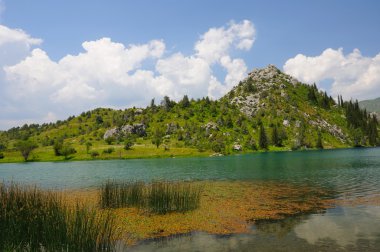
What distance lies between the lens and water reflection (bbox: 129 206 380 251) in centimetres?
2095

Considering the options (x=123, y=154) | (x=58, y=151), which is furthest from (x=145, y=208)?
(x=58, y=151)

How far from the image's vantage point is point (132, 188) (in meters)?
34.9

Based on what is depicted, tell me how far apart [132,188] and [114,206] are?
2753mm

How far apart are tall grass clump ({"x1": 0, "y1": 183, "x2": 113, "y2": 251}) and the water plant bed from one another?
209cm

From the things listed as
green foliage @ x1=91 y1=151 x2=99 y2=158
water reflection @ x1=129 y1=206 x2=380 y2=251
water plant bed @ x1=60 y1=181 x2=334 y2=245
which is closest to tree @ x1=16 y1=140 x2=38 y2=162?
green foliage @ x1=91 y1=151 x2=99 y2=158

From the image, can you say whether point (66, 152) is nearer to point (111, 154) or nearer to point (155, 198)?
point (111, 154)

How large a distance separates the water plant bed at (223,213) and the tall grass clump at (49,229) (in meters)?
2.09

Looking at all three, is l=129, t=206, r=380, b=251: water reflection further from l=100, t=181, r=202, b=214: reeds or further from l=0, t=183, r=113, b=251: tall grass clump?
l=100, t=181, r=202, b=214: reeds

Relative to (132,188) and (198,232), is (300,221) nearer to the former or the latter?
(198,232)

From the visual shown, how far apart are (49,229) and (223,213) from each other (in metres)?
18.3

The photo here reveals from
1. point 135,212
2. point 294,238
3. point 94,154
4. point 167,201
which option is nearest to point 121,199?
point 135,212

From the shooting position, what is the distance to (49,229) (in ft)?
58.1

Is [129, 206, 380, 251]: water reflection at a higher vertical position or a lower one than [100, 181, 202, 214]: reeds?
lower

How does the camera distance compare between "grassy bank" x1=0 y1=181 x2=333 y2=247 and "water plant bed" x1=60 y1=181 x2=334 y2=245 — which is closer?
"grassy bank" x1=0 y1=181 x2=333 y2=247
